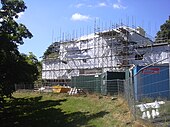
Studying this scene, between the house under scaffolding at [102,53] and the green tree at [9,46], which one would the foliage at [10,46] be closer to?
the green tree at [9,46]

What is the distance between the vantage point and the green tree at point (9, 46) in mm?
24625

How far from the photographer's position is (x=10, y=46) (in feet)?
83.3

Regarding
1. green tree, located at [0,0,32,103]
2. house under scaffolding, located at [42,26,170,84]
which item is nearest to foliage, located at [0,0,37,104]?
green tree, located at [0,0,32,103]

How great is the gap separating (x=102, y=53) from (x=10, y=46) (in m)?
37.7

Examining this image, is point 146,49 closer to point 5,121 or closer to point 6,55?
point 6,55

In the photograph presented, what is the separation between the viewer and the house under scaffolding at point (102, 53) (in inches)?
A: 2199

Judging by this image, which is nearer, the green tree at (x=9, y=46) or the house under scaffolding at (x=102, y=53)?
the green tree at (x=9, y=46)

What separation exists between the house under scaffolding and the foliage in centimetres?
2183

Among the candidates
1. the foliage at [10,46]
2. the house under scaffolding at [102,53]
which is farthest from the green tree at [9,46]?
the house under scaffolding at [102,53]

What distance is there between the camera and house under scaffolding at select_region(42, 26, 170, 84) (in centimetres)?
5584

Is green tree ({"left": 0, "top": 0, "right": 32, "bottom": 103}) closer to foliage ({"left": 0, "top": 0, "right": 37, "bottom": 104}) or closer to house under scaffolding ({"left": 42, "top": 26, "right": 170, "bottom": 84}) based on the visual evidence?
foliage ({"left": 0, "top": 0, "right": 37, "bottom": 104})

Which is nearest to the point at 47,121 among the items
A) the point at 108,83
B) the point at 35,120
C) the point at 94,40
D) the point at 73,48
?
the point at 35,120

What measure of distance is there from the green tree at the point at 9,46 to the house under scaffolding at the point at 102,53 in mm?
22434

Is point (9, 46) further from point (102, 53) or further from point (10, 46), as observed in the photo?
point (102, 53)
